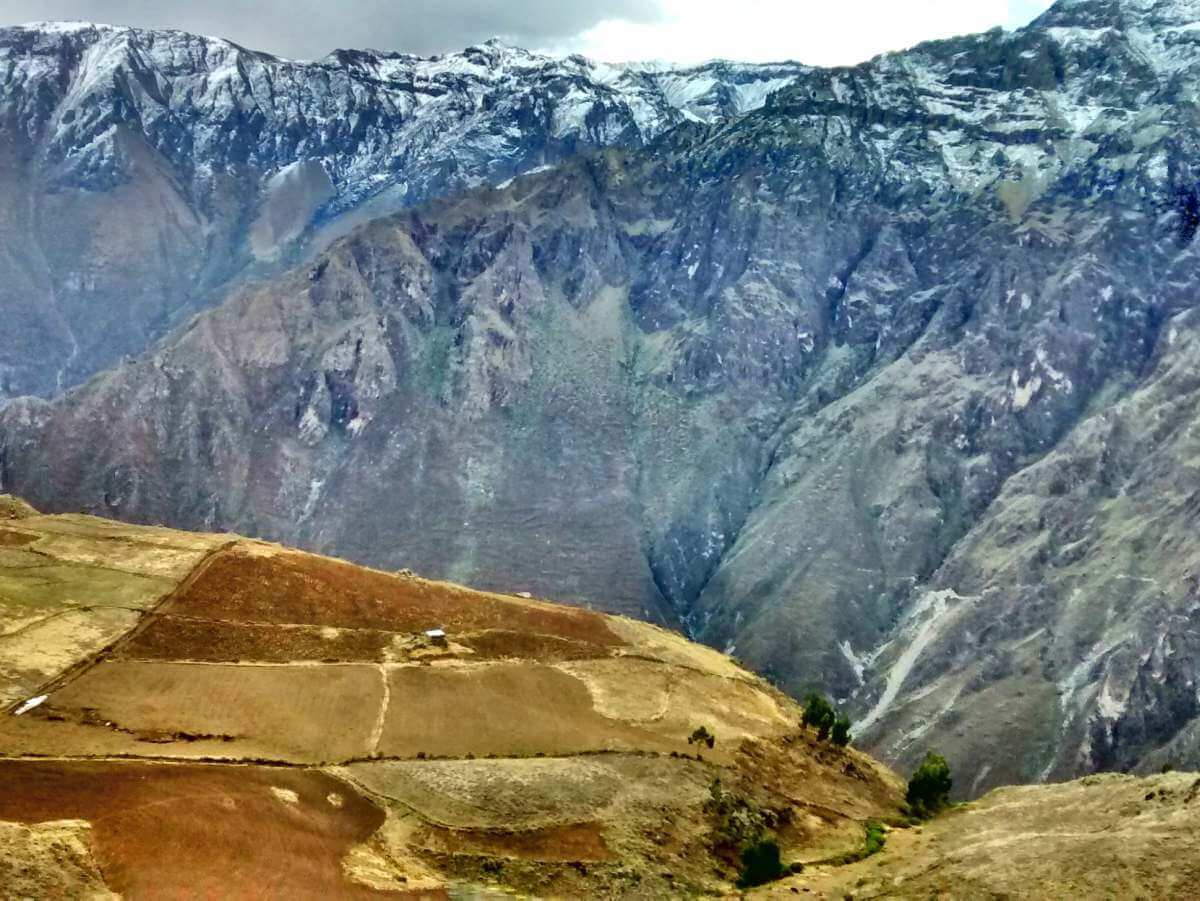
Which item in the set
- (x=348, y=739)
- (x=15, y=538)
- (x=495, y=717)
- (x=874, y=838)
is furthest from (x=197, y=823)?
(x=15, y=538)

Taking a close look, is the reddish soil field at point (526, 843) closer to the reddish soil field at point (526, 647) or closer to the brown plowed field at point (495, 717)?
the brown plowed field at point (495, 717)

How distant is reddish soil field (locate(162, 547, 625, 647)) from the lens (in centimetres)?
12075

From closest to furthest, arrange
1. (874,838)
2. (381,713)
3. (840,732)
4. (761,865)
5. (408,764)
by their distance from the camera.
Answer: (761,865) < (408,764) < (874,838) < (381,713) < (840,732)

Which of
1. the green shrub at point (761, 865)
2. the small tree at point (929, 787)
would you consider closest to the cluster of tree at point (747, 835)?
the green shrub at point (761, 865)

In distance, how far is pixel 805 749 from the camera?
4732 inches

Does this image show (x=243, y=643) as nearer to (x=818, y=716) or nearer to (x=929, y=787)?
(x=818, y=716)

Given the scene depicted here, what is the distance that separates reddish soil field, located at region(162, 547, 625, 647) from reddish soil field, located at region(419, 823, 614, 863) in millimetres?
44176

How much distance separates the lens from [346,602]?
126938 millimetres

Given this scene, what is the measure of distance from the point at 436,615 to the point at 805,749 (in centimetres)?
4556

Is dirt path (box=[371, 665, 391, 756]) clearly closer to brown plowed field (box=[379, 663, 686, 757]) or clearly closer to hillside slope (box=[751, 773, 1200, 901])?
brown plowed field (box=[379, 663, 686, 757])

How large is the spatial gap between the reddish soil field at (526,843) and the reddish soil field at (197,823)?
508 centimetres

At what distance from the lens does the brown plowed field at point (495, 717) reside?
99.6 metres

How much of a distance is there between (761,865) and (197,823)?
43.0 meters

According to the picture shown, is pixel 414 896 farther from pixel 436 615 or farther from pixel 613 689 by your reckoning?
pixel 436 615
